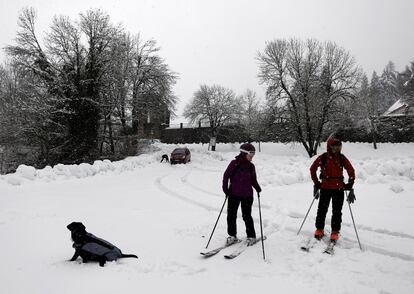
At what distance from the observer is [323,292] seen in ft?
13.3

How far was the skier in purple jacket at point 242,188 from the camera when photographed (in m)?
6.09

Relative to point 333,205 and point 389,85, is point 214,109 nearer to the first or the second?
point 333,205

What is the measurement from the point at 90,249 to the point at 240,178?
2.95m

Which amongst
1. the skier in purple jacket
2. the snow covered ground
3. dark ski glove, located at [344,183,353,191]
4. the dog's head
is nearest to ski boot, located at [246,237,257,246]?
the skier in purple jacket

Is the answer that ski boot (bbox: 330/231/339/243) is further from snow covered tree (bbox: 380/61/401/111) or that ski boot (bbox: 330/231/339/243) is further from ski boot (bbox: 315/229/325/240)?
snow covered tree (bbox: 380/61/401/111)

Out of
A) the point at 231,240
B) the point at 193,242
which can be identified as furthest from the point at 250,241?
the point at 193,242

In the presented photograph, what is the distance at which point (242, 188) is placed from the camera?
240 inches

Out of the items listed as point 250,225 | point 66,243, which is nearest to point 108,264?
point 66,243

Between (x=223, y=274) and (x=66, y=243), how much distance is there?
334 centimetres

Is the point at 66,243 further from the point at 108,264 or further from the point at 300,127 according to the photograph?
the point at 300,127

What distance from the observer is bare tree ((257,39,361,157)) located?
33469mm

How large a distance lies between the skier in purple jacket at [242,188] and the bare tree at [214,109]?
46749 millimetres

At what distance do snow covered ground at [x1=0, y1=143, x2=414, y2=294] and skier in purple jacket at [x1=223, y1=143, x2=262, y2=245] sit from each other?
0.48 m

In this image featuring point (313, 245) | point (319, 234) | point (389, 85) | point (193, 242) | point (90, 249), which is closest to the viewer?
point (90, 249)
